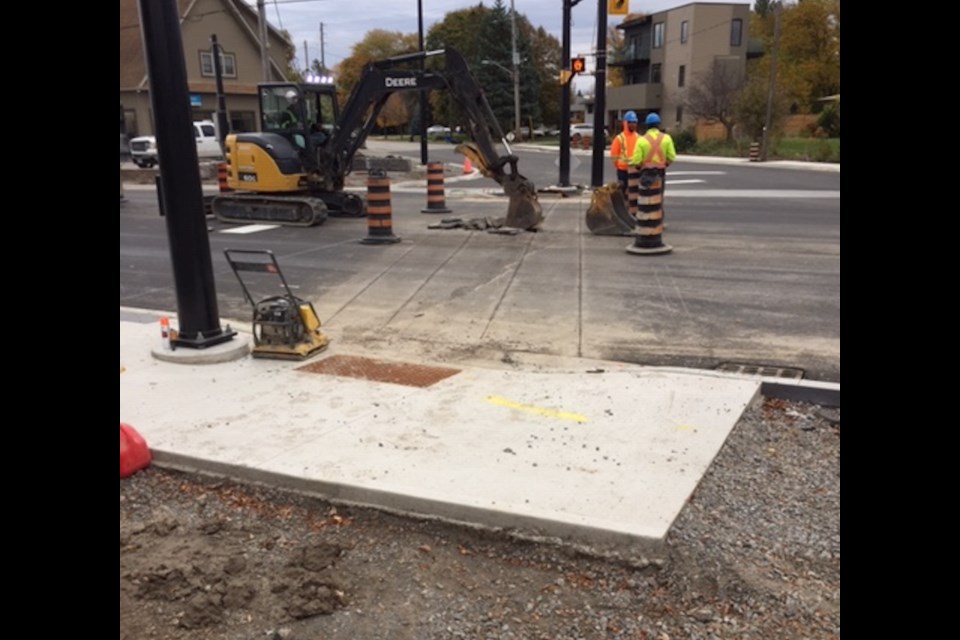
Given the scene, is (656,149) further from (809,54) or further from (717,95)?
(809,54)

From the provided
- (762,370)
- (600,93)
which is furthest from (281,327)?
(600,93)

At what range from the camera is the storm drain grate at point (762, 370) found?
245 inches

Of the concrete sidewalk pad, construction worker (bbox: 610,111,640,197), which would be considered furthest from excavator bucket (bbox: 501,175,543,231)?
the concrete sidewalk pad

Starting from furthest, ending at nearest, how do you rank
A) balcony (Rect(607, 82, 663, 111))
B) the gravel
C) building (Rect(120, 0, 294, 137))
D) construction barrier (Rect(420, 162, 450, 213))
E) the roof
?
balcony (Rect(607, 82, 663, 111)) → building (Rect(120, 0, 294, 137)) → the roof → construction barrier (Rect(420, 162, 450, 213)) → the gravel

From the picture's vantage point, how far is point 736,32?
5741 cm

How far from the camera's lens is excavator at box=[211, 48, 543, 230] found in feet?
45.8

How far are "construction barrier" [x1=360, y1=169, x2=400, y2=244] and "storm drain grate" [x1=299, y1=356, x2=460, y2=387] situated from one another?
6.39 meters

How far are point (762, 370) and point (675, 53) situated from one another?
60350 millimetres

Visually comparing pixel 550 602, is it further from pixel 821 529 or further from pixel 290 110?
pixel 290 110

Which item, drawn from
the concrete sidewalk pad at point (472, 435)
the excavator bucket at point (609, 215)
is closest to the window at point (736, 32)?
the excavator bucket at point (609, 215)

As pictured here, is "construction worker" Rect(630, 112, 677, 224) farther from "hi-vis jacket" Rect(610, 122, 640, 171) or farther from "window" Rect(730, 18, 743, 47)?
"window" Rect(730, 18, 743, 47)

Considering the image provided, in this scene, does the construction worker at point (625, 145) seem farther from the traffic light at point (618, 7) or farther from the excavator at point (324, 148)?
the traffic light at point (618, 7)

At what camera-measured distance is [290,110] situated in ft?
53.3
